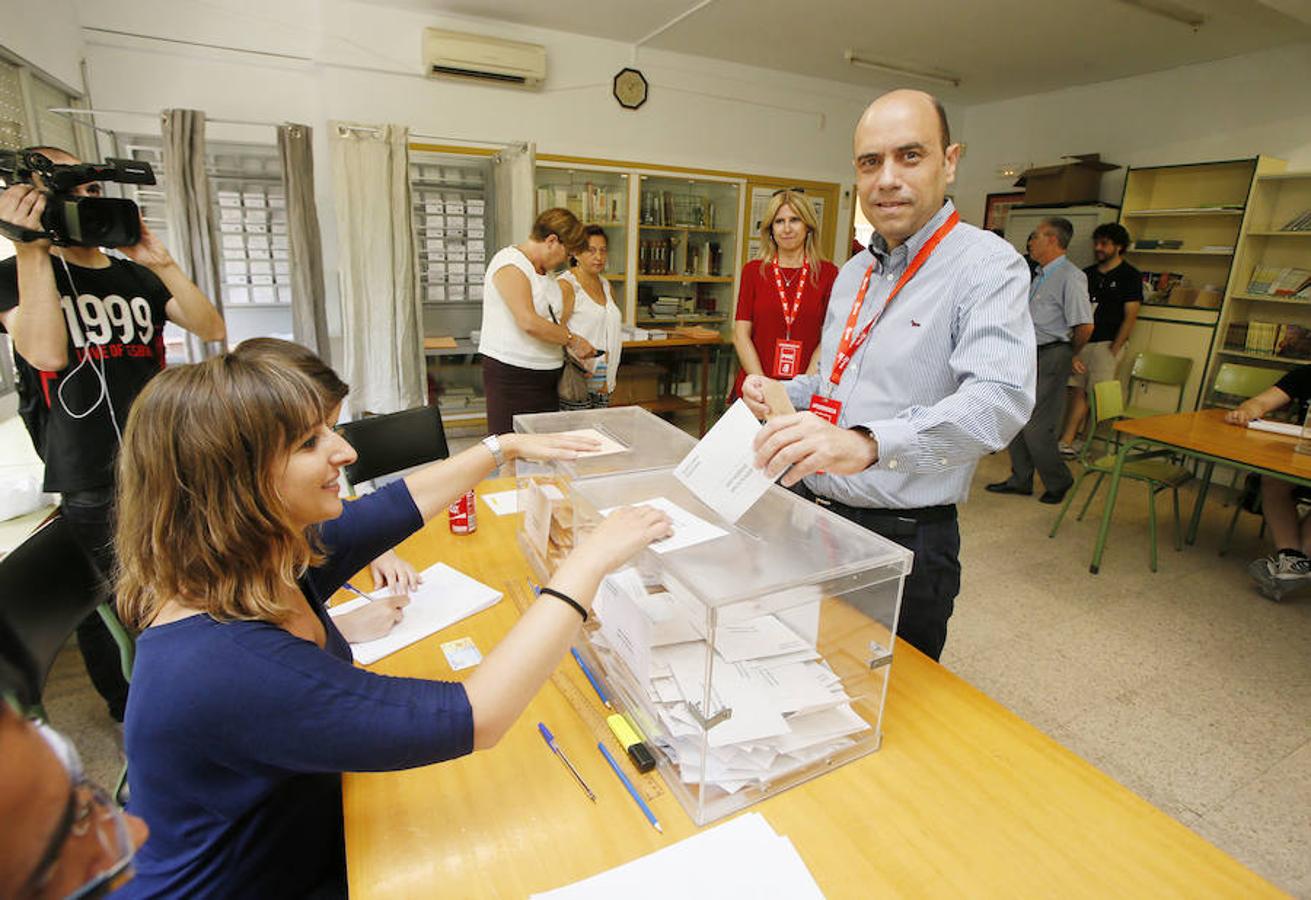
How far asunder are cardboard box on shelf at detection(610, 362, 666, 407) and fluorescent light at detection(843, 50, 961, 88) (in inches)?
114

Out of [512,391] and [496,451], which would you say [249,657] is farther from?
[512,391]

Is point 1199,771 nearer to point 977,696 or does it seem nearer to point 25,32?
point 977,696

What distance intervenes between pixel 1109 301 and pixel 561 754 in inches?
234

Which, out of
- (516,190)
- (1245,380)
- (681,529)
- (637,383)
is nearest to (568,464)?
(681,529)

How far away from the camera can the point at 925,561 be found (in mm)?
1466

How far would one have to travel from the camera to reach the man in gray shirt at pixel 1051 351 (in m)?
4.56

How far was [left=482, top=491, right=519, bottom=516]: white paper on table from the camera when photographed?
200 centimetres

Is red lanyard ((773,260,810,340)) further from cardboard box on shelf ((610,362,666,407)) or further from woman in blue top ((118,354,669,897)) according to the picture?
cardboard box on shelf ((610,362,666,407))

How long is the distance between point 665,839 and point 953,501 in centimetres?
92

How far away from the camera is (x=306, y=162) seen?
4.06 meters

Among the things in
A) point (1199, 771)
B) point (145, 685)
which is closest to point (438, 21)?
point (145, 685)

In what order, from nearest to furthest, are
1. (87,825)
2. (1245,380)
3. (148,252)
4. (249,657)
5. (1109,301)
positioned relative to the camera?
(87,825) → (249,657) → (148,252) → (1245,380) → (1109,301)

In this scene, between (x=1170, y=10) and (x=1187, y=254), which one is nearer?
(x=1170, y=10)

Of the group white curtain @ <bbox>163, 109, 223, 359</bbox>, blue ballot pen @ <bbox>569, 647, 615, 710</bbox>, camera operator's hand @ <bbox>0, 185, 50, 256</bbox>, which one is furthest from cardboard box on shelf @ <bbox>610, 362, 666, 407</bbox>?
blue ballot pen @ <bbox>569, 647, 615, 710</bbox>
